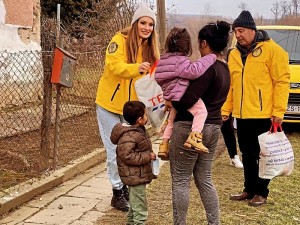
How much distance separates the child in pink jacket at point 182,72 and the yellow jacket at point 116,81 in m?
0.55

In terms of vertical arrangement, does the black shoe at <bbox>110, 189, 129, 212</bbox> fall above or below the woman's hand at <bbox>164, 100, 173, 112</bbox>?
below

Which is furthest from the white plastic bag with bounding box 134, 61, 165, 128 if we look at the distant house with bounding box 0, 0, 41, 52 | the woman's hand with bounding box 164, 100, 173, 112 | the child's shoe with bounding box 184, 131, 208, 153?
the distant house with bounding box 0, 0, 41, 52

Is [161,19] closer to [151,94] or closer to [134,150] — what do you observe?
[151,94]

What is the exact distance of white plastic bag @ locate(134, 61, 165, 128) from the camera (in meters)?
4.27

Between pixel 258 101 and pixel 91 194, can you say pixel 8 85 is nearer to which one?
pixel 91 194

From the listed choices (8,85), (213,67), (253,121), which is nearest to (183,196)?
(213,67)

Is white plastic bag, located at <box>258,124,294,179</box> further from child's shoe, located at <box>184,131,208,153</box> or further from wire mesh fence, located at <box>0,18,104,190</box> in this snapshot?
wire mesh fence, located at <box>0,18,104,190</box>

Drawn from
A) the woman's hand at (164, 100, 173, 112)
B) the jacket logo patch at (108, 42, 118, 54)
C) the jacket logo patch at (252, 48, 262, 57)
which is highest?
the jacket logo patch at (108, 42, 118, 54)

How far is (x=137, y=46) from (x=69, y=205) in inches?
64.3

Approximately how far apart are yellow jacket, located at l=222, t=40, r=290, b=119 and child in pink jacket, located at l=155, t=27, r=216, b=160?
3.98 ft

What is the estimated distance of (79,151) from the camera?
6.81 meters

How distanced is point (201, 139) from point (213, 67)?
53 centimetres

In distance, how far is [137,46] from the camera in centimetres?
451

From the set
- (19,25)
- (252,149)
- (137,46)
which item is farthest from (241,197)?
(19,25)
